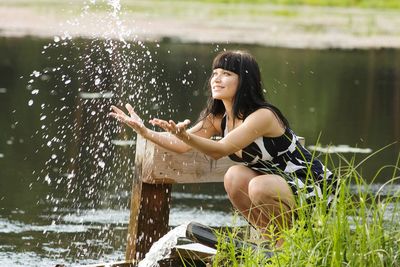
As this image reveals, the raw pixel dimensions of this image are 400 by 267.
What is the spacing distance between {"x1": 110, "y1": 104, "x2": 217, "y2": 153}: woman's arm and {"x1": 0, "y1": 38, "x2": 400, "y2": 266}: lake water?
34.8 inches

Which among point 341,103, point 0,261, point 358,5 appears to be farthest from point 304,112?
point 358,5

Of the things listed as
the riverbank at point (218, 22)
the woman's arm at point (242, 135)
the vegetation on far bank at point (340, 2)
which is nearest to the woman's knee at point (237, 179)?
the woman's arm at point (242, 135)

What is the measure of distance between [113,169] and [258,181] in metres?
5.35

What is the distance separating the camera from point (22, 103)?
16297 millimetres

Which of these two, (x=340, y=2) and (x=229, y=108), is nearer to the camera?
(x=229, y=108)

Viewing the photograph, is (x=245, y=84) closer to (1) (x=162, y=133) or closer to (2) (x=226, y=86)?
(2) (x=226, y=86)

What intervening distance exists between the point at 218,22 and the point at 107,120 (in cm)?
1774

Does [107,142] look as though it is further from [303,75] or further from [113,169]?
[303,75]

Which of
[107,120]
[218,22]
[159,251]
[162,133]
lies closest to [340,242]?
[159,251]

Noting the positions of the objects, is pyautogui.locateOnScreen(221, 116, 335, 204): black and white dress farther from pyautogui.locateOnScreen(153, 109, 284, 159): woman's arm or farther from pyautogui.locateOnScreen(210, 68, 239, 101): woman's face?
pyautogui.locateOnScreen(210, 68, 239, 101): woman's face

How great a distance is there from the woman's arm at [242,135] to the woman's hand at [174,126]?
3.8 inches

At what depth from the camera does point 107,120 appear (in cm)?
1512

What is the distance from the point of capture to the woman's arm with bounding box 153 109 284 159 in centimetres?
636

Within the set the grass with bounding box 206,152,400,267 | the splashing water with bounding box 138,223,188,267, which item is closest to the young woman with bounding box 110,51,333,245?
the splashing water with bounding box 138,223,188,267
